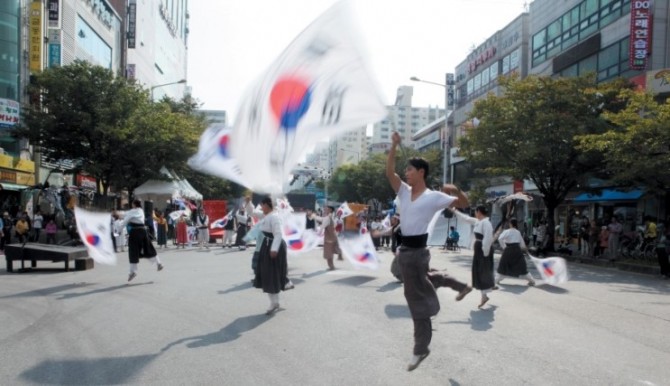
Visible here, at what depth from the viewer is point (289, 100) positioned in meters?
A: 6.08

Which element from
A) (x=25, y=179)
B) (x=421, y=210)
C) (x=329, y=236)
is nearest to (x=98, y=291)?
(x=329, y=236)

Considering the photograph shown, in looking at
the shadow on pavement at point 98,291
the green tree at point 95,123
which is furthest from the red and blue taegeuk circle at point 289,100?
the green tree at point 95,123

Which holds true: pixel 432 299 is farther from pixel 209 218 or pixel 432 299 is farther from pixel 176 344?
pixel 209 218

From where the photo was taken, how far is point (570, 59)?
30000 mm

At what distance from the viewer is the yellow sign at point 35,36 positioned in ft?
84.4

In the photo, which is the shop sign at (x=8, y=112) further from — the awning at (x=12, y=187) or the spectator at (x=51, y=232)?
the spectator at (x=51, y=232)

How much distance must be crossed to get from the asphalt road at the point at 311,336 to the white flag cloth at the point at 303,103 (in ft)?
6.96

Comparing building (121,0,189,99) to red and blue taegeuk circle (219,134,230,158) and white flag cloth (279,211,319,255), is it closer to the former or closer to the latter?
white flag cloth (279,211,319,255)

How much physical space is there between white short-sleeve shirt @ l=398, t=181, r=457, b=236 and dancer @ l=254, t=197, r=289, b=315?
3213mm

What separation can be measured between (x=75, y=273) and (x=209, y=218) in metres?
13.4

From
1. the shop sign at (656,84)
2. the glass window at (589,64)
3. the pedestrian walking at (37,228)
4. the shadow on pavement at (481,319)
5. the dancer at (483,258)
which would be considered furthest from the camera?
the glass window at (589,64)

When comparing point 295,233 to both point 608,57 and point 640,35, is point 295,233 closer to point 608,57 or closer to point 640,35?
point 640,35

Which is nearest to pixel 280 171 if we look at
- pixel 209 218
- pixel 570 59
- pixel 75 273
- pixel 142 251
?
pixel 142 251

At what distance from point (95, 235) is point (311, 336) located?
666cm
